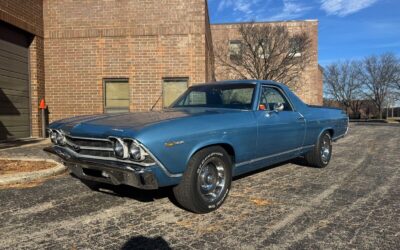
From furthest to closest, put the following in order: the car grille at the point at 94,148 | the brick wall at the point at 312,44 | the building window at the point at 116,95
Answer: the brick wall at the point at 312,44
the building window at the point at 116,95
the car grille at the point at 94,148

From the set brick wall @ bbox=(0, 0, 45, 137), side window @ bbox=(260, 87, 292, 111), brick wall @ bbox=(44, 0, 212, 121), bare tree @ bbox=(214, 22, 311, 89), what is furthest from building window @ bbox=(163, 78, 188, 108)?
bare tree @ bbox=(214, 22, 311, 89)

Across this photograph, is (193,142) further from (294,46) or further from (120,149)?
(294,46)

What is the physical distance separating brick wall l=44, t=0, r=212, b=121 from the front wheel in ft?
25.9

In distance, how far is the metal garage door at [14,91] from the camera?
416 inches

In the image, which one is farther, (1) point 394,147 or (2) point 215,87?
(1) point 394,147

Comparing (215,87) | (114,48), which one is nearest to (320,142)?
(215,87)

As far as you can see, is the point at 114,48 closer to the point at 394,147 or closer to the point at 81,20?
the point at 81,20

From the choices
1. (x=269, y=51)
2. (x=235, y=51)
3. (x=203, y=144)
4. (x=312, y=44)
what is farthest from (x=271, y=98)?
(x=312, y=44)

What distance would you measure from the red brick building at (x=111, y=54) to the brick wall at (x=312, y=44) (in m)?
14.3

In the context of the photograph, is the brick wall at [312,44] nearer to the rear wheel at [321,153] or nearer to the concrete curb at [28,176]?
the rear wheel at [321,153]

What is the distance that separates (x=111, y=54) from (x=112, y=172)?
907 cm

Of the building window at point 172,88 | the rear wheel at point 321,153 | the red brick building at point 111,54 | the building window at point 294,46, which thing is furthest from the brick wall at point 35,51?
the building window at point 294,46

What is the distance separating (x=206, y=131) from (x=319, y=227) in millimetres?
1547

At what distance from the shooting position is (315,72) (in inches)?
1099
